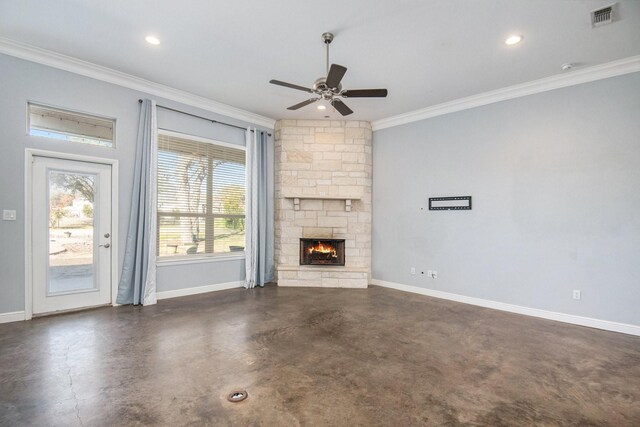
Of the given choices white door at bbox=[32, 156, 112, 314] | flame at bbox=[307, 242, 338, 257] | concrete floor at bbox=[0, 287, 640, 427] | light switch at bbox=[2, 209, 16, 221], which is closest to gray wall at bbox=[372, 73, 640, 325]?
concrete floor at bbox=[0, 287, 640, 427]

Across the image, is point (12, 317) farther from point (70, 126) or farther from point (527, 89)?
point (527, 89)

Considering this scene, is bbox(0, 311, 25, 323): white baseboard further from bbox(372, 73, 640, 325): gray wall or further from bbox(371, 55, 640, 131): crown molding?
bbox(371, 55, 640, 131): crown molding

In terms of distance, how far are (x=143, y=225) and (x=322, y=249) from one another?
3204 millimetres

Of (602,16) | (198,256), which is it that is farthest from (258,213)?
(602,16)

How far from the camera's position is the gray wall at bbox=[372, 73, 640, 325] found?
3730 mm

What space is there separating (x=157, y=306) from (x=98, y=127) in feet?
8.91

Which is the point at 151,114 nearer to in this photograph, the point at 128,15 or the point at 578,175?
the point at 128,15

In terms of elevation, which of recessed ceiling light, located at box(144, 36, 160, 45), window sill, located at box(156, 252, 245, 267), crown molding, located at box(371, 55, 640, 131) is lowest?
window sill, located at box(156, 252, 245, 267)

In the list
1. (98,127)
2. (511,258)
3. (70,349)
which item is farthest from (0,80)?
(511,258)

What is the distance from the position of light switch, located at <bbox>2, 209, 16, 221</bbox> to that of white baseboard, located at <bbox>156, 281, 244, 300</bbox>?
6.66ft

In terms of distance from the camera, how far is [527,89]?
14.4 ft

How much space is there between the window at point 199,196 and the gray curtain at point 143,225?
0.86 ft

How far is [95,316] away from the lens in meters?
3.95

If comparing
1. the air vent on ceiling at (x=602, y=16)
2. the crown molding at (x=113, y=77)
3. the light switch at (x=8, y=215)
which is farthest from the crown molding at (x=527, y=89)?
the light switch at (x=8, y=215)
